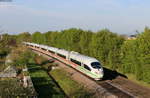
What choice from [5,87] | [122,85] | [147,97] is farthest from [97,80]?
[5,87]

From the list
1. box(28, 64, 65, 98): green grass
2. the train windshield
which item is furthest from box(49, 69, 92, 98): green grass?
the train windshield

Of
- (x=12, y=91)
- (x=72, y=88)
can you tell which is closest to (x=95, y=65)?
(x=72, y=88)

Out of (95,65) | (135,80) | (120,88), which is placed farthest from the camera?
(135,80)

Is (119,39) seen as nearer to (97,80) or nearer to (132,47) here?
(132,47)

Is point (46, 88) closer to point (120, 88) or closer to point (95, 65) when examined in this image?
point (95, 65)

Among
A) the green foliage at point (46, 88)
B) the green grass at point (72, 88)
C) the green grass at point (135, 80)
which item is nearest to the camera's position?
the green grass at point (72, 88)

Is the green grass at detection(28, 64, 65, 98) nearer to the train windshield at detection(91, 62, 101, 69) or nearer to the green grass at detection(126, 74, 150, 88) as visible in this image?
the train windshield at detection(91, 62, 101, 69)

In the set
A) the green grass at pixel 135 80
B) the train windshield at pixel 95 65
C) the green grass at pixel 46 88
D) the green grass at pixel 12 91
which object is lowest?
the green grass at pixel 46 88

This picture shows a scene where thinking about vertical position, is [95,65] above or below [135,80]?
above

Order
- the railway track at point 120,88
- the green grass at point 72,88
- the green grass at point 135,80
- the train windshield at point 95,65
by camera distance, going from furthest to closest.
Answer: the train windshield at point 95,65
the green grass at point 135,80
the railway track at point 120,88
the green grass at point 72,88

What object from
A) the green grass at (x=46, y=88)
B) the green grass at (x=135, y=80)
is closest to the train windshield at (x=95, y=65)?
the green grass at (x=135, y=80)

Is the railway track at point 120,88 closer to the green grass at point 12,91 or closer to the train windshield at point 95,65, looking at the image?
the train windshield at point 95,65

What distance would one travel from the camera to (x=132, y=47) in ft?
102

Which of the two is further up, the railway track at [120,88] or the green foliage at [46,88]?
the railway track at [120,88]
